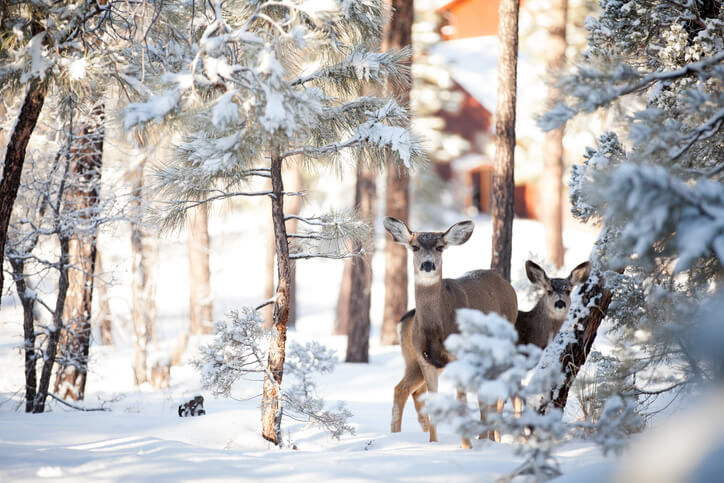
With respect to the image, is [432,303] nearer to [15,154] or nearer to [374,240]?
[374,240]

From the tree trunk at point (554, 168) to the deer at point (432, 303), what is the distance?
35.2 feet

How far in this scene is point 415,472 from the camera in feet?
14.3

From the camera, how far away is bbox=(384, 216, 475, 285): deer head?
6.51 metres

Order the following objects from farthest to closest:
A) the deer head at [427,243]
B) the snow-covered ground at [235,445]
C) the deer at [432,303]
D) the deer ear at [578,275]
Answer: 1. the deer ear at [578,275]
2. the deer head at [427,243]
3. the deer at [432,303]
4. the snow-covered ground at [235,445]

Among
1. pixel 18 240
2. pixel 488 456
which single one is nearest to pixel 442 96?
pixel 18 240

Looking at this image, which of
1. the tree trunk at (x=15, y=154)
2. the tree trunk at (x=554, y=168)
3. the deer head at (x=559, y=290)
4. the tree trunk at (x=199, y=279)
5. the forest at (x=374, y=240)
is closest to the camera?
the forest at (x=374, y=240)

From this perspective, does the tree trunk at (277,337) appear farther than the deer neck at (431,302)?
No

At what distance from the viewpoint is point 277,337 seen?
20.2 feet

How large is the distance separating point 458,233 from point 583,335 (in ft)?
5.29

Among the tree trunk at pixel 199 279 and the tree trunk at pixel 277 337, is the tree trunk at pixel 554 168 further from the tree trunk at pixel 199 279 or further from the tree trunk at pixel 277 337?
the tree trunk at pixel 277 337

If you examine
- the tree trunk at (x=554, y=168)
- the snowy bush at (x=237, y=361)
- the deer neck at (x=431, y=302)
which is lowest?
the snowy bush at (x=237, y=361)

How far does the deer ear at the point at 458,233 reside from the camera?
22.4 feet

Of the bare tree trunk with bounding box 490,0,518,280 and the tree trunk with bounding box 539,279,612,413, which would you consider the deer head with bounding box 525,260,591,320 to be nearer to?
the tree trunk with bounding box 539,279,612,413

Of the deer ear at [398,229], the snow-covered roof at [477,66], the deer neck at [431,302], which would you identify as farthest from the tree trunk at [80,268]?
the snow-covered roof at [477,66]
